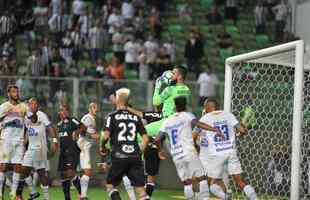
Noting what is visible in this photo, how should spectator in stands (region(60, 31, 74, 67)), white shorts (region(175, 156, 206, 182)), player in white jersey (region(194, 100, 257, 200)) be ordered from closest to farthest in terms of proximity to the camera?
white shorts (region(175, 156, 206, 182)) → player in white jersey (region(194, 100, 257, 200)) → spectator in stands (region(60, 31, 74, 67))

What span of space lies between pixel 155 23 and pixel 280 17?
3.82 metres

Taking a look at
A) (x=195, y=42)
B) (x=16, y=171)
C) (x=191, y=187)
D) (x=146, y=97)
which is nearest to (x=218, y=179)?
(x=191, y=187)

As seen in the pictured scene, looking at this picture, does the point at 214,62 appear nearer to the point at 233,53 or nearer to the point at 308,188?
the point at 233,53

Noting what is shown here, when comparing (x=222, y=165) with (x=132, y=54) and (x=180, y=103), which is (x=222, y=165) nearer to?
(x=180, y=103)

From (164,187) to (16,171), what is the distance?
6547 millimetres

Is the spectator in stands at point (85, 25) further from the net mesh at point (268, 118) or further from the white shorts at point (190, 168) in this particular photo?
the white shorts at point (190, 168)

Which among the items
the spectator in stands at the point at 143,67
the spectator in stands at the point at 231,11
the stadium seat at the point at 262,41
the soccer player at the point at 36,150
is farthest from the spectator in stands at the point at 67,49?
the soccer player at the point at 36,150

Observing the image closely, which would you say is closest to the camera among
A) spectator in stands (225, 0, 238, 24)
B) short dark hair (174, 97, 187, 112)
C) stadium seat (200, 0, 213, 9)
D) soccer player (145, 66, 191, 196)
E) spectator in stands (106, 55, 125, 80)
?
short dark hair (174, 97, 187, 112)

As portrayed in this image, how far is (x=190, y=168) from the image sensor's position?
18.1 m

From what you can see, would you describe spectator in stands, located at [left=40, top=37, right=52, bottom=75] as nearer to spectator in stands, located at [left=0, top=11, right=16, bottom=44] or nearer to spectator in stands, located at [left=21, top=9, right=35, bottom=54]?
spectator in stands, located at [left=21, top=9, right=35, bottom=54]

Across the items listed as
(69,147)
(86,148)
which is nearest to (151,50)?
(86,148)

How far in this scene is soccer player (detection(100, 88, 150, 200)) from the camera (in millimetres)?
17406

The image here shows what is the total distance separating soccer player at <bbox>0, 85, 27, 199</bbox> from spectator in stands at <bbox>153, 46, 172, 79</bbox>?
27.9 feet

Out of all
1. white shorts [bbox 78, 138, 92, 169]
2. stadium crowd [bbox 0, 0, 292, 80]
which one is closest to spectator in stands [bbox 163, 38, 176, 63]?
stadium crowd [bbox 0, 0, 292, 80]
